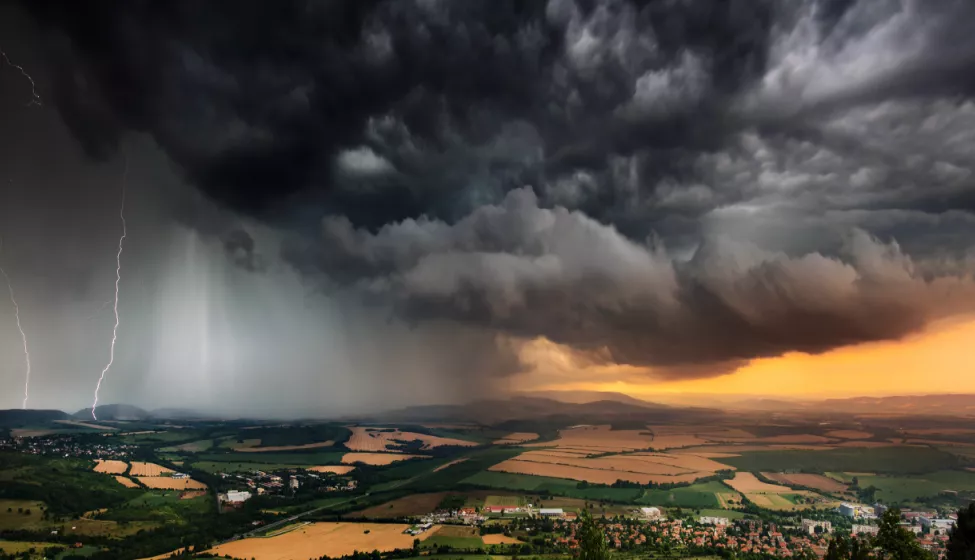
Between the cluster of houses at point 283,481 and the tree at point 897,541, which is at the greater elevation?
the tree at point 897,541

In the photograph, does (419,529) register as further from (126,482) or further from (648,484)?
(648,484)

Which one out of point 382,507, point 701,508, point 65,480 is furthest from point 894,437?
point 65,480

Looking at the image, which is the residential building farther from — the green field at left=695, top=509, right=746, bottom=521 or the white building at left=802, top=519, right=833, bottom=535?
the white building at left=802, top=519, right=833, bottom=535

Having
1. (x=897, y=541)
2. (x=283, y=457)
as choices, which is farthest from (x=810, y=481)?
(x=283, y=457)

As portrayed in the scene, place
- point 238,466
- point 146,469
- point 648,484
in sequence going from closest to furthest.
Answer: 1. point 146,469
2. point 648,484
3. point 238,466

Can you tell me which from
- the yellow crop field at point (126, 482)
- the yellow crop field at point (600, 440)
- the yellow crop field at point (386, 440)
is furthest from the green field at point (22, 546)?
the yellow crop field at point (600, 440)

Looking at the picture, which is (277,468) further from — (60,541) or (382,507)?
(60,541)

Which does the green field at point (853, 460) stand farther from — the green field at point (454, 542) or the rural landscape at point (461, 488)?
the green field at point (454, 542)
